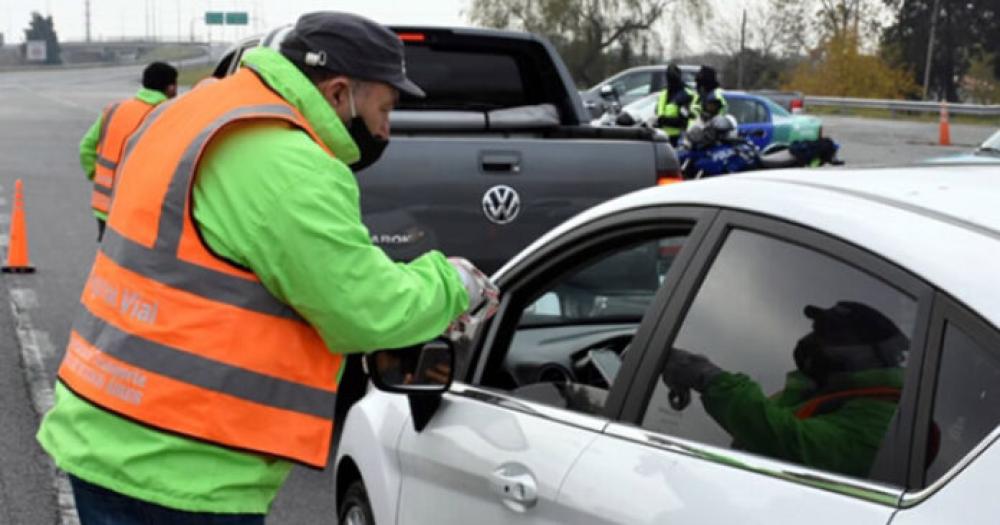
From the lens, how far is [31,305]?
36.8 feet

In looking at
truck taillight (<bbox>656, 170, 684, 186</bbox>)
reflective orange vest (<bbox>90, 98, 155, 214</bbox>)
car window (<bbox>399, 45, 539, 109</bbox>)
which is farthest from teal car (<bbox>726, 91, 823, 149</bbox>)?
truck taillight (<bbox>656, 170, 684, 186</bbox>)

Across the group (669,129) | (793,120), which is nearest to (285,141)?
(669,129)

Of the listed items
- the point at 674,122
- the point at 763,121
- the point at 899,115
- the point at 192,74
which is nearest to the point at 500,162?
the point at 674,122

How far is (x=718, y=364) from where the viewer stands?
121 inches

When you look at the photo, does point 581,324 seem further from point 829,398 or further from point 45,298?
point 45,298

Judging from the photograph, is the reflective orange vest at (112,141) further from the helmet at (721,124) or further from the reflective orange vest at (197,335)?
the reflective orange vest at (197,335)

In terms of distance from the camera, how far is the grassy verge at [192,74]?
80100 millimetres

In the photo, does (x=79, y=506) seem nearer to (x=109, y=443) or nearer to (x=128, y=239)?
(x=109, y=443)

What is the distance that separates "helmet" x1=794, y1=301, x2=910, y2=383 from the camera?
265 cm

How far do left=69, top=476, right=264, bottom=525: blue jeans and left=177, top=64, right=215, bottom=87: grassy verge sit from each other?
72152mm

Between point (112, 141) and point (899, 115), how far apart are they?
41.2m

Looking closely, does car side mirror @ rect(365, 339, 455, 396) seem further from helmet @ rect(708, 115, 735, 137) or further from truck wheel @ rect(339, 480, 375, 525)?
helmet @ rect(708, 115, 735, 137)

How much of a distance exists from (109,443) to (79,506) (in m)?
→ 0.22

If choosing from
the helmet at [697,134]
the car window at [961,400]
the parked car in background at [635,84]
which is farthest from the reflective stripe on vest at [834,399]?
the parked car in background at [635,84]
